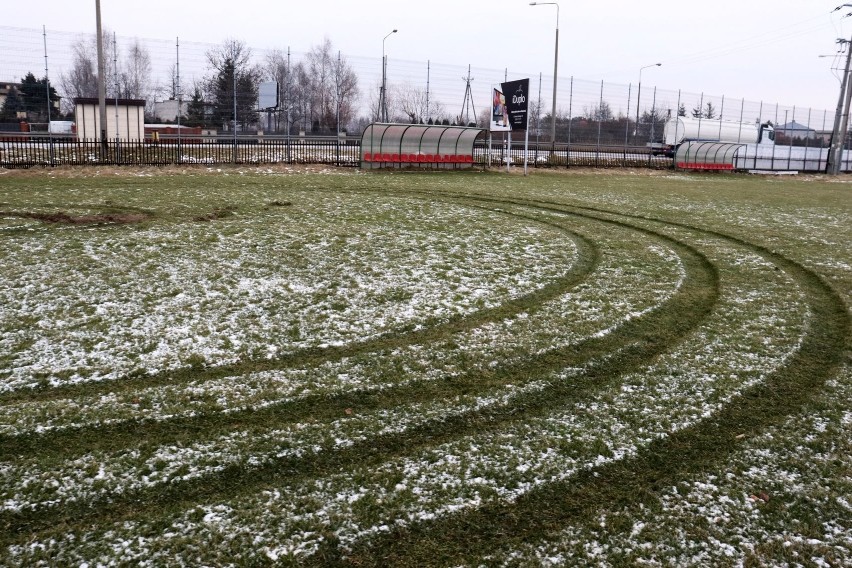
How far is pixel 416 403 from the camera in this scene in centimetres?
428

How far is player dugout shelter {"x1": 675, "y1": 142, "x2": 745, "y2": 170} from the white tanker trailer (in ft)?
10.2

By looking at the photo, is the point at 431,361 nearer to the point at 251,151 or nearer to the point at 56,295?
the point at 56,295

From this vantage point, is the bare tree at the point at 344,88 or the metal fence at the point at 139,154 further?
the bare tree at the point at 344,88

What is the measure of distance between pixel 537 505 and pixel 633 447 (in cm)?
88

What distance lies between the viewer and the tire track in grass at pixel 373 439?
3031 millimetres

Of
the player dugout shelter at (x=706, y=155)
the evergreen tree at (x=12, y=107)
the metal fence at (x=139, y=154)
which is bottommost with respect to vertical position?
the metal fence at (x=139, y=154)

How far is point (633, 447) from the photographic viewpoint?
372 cm

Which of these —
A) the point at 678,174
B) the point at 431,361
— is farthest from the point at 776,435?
the point at 678,174

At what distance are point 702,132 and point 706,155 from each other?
835cm

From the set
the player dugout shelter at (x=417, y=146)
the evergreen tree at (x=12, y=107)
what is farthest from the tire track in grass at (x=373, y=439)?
the evergreen tree at (x=12, y=107)

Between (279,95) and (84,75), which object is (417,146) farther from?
(84,75)

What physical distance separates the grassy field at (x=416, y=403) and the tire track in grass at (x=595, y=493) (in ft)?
0.05

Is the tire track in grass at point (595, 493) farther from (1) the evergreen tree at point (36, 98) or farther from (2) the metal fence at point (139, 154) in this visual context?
(1) the evergreen tree at point (36, 98)

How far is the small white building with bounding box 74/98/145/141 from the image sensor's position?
28766 millimetres
